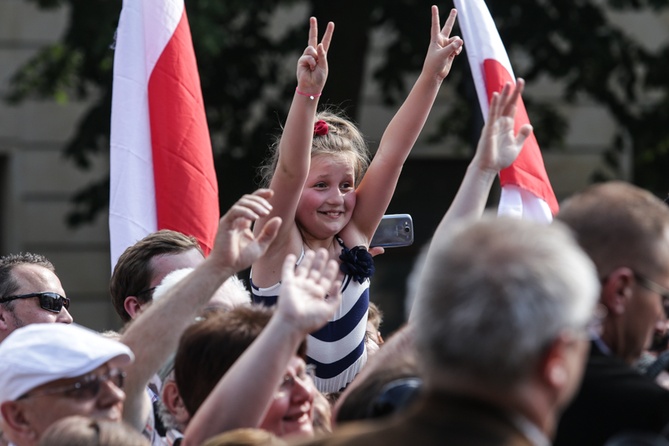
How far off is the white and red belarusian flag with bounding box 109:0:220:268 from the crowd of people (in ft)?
2.99

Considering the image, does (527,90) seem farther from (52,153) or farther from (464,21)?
(464,21)

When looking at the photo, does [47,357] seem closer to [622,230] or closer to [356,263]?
[622,230]

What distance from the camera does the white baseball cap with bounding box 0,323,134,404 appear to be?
2.50 m

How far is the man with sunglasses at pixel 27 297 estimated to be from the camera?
4.06m

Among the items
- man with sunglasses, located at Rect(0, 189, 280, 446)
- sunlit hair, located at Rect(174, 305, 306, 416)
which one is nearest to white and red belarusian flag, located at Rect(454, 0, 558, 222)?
man with sunglasses, located at Rect(0, 189, 280, 446)

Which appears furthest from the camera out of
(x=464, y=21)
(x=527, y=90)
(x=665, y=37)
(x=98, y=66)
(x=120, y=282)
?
(x=665, y=37)

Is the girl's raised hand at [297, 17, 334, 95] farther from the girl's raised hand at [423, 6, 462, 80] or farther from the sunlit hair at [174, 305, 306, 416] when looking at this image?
the sunlit hair at [174, 305, 306, 416]

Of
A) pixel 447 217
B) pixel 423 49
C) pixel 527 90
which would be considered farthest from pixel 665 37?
pixel 447 217

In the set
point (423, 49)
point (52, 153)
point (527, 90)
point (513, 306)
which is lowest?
point (52, 153)

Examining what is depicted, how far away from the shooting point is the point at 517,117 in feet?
14.4

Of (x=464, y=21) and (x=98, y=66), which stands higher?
(x=464, y=21)

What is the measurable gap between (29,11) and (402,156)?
28.2 ft

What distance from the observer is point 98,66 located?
8.89 m

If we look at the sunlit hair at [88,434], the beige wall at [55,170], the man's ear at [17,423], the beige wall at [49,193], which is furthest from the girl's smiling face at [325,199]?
the beige wall at [49,193]
